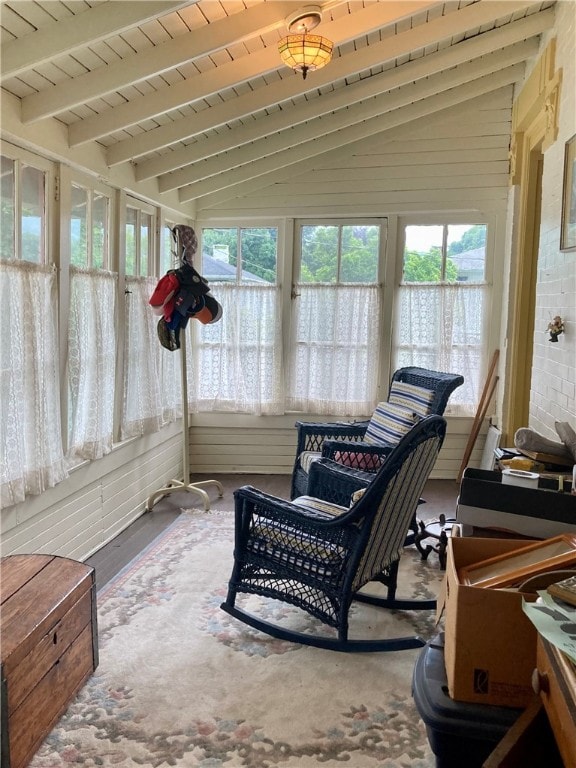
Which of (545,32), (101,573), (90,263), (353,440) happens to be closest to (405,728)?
(101,573)

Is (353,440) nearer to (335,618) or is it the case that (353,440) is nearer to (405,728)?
(335,618)

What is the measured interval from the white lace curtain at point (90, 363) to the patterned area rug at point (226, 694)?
788mm

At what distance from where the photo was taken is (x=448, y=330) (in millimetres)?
4699

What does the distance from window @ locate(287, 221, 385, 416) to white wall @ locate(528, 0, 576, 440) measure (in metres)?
1.49

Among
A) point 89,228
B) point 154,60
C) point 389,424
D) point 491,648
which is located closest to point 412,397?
point 389,424

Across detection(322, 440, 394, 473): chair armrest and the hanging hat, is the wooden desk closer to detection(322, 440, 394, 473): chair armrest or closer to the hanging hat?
detection(322, 440, 394, 473): chair armrest

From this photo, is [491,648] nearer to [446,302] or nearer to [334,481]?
[334,481]

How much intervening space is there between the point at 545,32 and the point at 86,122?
110 inches

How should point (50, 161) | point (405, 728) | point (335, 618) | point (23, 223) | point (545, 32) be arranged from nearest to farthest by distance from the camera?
1. point (405, 728)
2. point (335, 618)
3. point (23, 223)
4. point (50, 161)
5. point (545, 32)

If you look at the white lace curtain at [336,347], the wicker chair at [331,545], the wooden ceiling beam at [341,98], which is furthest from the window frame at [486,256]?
the wicker chair at [331,545]

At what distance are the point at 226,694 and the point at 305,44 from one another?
8.42 ft

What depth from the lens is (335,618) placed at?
7.73 ft

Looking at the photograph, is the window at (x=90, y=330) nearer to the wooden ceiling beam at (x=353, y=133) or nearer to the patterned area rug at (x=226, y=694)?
the patterned area rug at (x=226, y=694)

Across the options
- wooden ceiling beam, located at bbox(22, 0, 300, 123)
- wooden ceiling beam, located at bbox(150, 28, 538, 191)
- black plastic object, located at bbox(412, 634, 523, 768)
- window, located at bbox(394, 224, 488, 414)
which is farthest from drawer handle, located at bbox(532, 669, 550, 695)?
window, located at bbox(394, 224, 488, 414)
